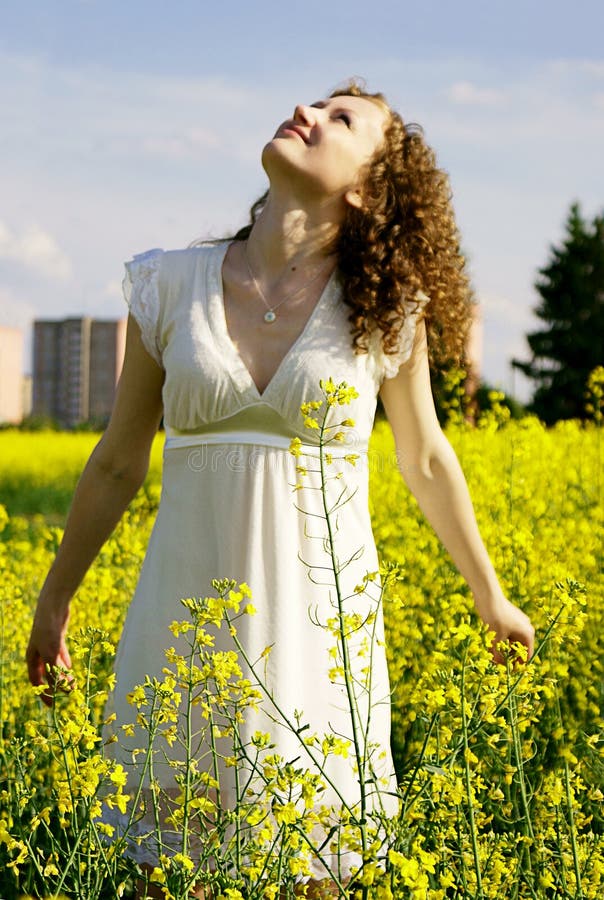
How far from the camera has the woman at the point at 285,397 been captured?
1885 millimetres

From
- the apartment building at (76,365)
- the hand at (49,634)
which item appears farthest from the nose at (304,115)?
the apartment building at (76,365)

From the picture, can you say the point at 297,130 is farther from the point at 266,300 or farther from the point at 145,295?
the point at 145,295

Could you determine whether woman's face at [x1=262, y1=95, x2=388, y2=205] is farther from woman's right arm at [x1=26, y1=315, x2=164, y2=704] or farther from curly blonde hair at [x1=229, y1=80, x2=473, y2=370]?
woman's right arm at [x1=26, y1=315, x2=164, y2=704]

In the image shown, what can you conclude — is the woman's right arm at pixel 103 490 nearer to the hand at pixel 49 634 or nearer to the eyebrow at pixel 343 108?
the hand at pixel 49 634

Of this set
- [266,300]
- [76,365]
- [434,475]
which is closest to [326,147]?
[266,300]

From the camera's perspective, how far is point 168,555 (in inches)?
76.3

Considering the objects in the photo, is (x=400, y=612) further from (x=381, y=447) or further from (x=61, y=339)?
(x=61, y=339)

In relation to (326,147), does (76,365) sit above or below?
above

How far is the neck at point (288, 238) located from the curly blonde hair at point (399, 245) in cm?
4

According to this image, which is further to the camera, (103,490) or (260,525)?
(103,490)

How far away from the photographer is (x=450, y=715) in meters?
1.49

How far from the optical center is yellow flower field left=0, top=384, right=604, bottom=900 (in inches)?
55.7

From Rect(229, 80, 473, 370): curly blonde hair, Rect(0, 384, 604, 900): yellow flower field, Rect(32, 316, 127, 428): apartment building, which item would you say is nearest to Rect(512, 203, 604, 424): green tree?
Rect(0, 384, 604, 900): yellow flower field

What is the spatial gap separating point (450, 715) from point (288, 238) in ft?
3.00
